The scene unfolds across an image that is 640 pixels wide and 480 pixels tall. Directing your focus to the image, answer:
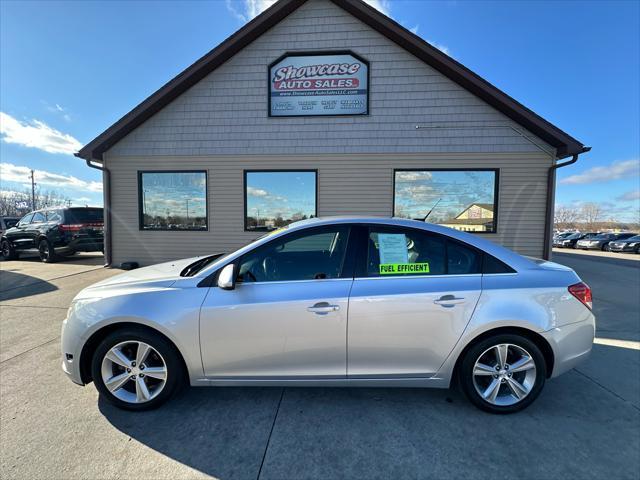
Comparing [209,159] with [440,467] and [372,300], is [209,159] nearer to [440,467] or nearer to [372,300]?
[372,300]

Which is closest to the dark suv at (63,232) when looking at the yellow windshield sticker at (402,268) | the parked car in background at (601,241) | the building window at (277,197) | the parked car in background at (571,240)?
the building window at (277,197)

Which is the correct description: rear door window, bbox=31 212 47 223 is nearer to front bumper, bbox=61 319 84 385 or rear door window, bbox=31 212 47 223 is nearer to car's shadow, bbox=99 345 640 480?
front bumper, bbox=61 319 84 385

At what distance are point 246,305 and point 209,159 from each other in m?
6.56

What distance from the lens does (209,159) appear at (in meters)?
7.96

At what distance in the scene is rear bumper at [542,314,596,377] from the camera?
246 centimetres

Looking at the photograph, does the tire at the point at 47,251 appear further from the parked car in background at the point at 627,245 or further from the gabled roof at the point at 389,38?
the parked car in background at the point at 627,245

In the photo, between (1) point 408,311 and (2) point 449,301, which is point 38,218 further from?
(2) point 449,301

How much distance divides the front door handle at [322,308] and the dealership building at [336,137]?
5.33 metres

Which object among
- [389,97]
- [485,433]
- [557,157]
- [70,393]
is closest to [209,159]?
[389,97]

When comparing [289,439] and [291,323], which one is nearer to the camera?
[289,439]

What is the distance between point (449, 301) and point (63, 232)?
11484 mm

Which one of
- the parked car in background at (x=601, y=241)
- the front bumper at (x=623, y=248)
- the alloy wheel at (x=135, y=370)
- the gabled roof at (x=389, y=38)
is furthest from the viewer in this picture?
the parked car in background at (x=601, y=241)

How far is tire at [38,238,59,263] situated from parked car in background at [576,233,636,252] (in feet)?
109

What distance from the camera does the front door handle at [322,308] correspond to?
2.36m
